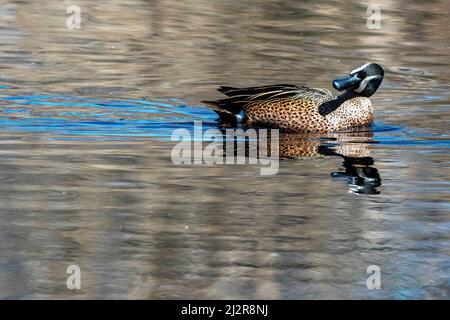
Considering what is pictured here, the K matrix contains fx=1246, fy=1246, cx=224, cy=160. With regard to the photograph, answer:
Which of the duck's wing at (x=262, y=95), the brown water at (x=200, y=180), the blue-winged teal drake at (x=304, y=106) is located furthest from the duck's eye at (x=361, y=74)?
the brown water at (x=200, y=180)

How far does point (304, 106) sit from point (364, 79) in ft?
2.26

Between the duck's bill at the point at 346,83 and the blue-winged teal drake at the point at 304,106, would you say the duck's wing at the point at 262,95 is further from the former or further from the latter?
the duck's bill at the point at 346,83

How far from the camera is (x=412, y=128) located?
11336 mm

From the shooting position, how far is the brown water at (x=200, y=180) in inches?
262

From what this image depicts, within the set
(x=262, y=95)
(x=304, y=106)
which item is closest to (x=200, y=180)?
(x=304, y=106)

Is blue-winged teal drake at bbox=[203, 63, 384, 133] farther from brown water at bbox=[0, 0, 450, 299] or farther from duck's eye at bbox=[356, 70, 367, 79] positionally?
brown water at bbox=[0, 0, 450, 299]

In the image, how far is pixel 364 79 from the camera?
11633 millimetres

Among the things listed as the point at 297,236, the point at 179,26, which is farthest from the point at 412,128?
the point at 179,26

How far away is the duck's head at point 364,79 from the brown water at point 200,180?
1.34ft

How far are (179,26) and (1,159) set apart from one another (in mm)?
8478

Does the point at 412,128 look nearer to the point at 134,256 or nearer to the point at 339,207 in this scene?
the point at 339,207

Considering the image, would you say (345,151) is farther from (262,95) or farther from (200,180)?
(200,180)

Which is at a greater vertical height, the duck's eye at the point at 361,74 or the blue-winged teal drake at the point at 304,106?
the duck's eye at the point at 361,74
